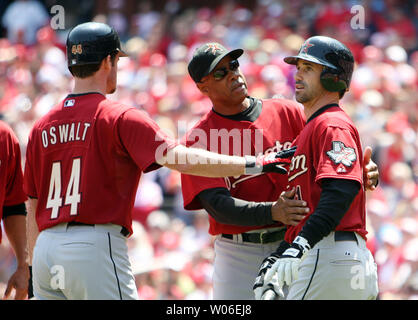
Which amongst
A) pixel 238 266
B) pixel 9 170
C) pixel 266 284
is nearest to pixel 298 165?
pixel 266 284

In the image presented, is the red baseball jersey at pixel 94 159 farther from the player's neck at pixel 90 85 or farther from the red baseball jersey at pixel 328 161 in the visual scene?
the red baseball jersey at pixel 328 161

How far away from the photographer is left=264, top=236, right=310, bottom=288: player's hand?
3.38m

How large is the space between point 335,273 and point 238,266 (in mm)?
1086

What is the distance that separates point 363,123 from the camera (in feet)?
29.3

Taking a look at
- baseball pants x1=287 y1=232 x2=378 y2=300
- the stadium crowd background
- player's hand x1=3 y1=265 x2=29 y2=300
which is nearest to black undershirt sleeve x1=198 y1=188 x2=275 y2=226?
baseball pants x1=287 y1=232 x2=378 y2=300

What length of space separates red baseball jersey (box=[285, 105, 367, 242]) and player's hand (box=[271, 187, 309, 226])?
0.09 ft

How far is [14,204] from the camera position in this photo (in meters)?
4.47

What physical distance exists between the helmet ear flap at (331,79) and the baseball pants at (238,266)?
108 cm

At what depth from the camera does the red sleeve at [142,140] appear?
12.0 feet

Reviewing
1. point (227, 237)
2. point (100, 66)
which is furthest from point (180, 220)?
point (100, 66)

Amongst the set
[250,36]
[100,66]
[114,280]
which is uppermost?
[250,36]

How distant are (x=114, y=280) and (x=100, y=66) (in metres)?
1.12
